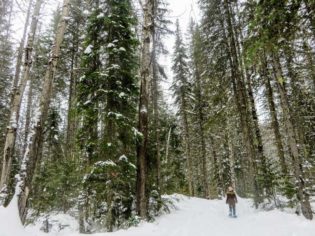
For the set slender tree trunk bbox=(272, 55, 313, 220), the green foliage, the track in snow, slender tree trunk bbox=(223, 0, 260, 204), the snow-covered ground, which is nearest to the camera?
the snow-covered ground

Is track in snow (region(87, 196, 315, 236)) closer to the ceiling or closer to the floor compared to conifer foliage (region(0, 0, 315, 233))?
closer to the floor

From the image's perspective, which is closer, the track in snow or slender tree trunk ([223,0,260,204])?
the track in snow

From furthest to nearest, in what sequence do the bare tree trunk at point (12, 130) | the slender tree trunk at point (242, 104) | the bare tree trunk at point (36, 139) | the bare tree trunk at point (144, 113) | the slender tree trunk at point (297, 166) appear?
1. the slender tree trunk at point (242, 104)
2. the slender tree trunk at point (297, 166)
3. the bare tree trunk at point (144, 113)
4. the bare tree trunk at point (12, 130)
5. the bare tree trunk at point (36, 139)

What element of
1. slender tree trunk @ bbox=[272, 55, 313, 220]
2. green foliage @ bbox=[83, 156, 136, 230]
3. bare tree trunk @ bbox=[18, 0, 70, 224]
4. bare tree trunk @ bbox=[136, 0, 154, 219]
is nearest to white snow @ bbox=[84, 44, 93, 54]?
bare tree trunk @ bbox=[136, 0, 154, 219]

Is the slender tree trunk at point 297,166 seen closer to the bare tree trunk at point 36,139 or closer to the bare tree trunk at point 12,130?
the bare tree trunk at point 36,139

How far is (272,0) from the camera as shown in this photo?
302 inches

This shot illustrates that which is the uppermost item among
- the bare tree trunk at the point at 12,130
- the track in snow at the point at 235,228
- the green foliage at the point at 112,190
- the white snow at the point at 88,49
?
the white snow at the point at 88,49

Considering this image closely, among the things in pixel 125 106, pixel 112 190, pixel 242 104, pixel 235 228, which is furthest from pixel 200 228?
pixel 242 104

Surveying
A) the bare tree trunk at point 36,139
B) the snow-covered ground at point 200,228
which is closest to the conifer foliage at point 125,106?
the bare tree trunk at point 36,139

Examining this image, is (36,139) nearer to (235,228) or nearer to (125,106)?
(125,106)

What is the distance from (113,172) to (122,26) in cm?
576

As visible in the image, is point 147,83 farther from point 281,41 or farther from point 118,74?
point 281,41

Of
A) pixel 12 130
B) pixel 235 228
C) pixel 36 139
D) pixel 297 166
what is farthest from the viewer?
pixel 297 166

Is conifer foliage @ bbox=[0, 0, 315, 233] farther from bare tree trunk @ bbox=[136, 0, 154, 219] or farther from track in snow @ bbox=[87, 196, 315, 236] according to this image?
track in snow @ bbox=[87, 196, 315, 236]
